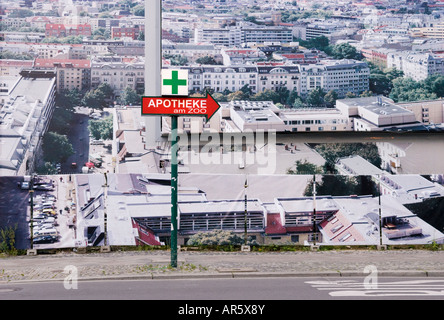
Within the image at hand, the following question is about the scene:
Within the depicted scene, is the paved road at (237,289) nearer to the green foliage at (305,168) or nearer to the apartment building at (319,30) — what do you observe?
the green foliage at (305,168)

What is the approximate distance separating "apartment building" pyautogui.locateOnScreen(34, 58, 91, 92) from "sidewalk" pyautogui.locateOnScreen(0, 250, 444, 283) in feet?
8.12

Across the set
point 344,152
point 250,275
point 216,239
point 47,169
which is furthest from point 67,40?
point 250,275

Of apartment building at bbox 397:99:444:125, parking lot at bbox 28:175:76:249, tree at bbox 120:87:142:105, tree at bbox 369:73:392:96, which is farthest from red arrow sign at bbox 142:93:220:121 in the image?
apartment building at bbox 397:99:444:125

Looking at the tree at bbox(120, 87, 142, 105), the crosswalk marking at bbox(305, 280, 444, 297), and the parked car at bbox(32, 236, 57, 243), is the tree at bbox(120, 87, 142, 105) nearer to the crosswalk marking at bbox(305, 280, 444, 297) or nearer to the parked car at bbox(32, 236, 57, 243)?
the parked car at bbox(32, 236, 57, 243)

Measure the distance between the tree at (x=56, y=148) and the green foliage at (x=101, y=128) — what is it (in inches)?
15.5

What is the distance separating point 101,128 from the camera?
38.6 ft

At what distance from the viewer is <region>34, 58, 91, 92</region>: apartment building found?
1168cm

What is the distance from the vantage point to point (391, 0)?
12672 millimetres

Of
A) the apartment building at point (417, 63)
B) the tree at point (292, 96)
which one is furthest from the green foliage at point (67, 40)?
the apartment building at point (417, 63)

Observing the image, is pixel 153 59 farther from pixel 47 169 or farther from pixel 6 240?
pixel 6 240

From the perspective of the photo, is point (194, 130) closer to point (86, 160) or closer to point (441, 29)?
point (86, 160)

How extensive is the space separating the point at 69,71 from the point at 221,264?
3.77 meters

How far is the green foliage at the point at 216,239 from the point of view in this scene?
36.0 feet
